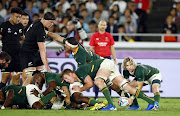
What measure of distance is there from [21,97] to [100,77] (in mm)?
1771

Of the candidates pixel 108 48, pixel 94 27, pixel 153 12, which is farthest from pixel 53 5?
pixel 108 48

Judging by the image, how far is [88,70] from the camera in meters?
9.09

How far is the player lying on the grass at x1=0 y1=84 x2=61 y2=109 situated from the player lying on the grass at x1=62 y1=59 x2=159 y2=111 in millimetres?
572

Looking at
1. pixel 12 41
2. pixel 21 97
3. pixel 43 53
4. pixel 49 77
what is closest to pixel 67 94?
pixel 49 77

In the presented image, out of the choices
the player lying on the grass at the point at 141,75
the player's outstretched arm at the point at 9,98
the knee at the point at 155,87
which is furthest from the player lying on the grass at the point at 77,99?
the knee at the point at 155,87

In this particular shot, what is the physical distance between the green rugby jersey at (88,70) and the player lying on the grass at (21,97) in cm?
67

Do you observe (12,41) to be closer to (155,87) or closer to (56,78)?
(56,78)

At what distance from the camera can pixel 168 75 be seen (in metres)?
13.5

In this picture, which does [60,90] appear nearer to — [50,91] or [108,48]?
[50,91]

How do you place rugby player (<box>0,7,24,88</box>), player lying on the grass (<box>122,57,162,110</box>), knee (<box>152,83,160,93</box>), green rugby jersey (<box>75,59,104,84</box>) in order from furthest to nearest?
rugby player (<box>0,7,24,88</box>), knee (<box>152,83,160,93</box>), player lying on the grass (<box>122,57,162,110</box>), green rugby jersey (<box>75,59,104,84</box>)

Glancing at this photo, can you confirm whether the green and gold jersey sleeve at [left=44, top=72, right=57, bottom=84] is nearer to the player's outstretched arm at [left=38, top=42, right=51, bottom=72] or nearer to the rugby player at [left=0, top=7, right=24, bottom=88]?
the player's outstretched arm at [left=38, top=42, right=51, bottom=72]

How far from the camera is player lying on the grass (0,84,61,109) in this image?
358 inches

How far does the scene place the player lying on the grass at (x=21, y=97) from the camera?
909 cm

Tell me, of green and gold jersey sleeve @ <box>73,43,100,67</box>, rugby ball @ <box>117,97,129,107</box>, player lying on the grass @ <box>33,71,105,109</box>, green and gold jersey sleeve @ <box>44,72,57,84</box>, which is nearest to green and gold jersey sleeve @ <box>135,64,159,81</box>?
rugby ball @ <box>117,97,129,107</box>
